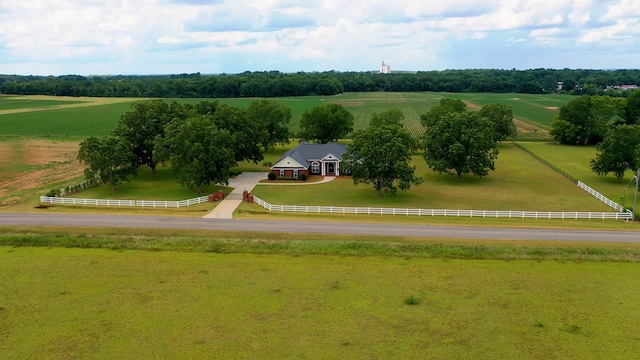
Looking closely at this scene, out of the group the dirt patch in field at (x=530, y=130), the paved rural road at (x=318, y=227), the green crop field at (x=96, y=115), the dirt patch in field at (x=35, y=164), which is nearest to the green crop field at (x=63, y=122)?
the green crop field at (x=96, y=115)

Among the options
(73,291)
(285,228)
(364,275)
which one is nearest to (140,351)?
(73,291)

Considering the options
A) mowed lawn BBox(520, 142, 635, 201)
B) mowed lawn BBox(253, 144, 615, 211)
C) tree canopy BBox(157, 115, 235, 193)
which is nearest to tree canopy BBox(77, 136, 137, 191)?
tree canopy BBox(157, 115, 235, 193)

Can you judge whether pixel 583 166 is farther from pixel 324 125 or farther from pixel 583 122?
pixel 324 125

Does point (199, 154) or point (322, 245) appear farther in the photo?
point (199, 154)

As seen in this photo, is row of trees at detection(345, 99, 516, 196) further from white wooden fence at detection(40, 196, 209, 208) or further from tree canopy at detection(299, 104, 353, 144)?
white wooden fence at detection(40, 196, 209, 208)

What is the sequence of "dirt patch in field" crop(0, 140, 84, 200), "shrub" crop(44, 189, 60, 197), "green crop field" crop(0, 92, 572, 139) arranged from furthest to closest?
"green crop field" crop(0, 92, 572, 139) → "dirt patch in field" crop(0, 140, 84, 200) → "shrub" crop(44, 189, 60, 197)

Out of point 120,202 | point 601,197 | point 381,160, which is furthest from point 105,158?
point 601,197

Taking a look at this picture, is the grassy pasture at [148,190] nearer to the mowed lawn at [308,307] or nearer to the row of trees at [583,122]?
the mowed lawn at [308,307]

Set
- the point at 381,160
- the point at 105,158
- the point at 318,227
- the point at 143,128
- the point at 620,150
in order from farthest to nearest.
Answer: the point at 143,128, the point at 620,150, the point at 105,158, the point at 381,160, the point at 318,227
